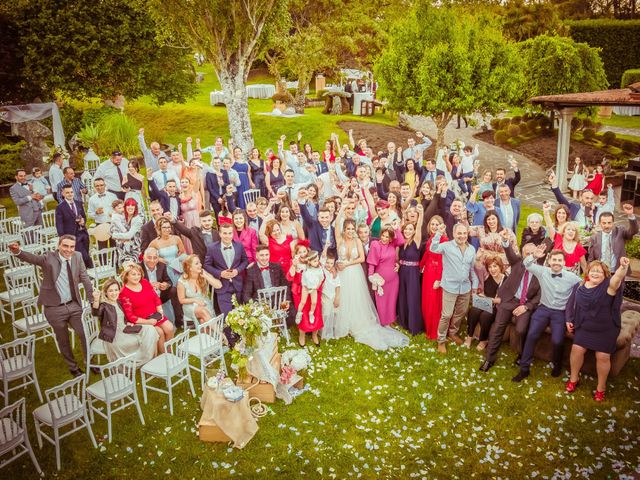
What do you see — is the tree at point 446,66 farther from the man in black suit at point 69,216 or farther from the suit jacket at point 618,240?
the man in black suit at point 69,216

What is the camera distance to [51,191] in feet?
44.5

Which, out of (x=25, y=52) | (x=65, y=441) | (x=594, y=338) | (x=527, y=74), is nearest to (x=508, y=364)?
(x=594, y=338)

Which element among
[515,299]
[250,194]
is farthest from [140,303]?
[250,194]

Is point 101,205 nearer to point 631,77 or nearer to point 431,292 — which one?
point 431,292

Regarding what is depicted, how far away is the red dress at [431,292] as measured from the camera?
319 inches

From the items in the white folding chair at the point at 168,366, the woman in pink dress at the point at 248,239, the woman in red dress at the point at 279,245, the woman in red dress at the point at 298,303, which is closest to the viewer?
the white folding chair at the point at 168,366

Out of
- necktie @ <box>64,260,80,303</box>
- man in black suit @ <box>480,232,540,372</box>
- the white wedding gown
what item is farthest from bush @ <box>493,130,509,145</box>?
necktie @ <box>64,260,80,303</box>

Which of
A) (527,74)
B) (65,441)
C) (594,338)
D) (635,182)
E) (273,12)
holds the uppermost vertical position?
(273,12)

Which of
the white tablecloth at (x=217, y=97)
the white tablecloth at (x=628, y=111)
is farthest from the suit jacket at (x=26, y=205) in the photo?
the white tablecloth at (x=628, y=111)

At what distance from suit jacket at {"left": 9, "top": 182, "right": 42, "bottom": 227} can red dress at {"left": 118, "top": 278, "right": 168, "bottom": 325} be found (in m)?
6.25

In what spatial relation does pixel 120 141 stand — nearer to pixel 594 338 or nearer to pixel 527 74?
pixel 527 74

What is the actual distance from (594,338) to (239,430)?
4580 millimetres

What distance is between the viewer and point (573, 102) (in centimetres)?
1467

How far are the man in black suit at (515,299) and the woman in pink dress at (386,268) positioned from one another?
67.7 inches
